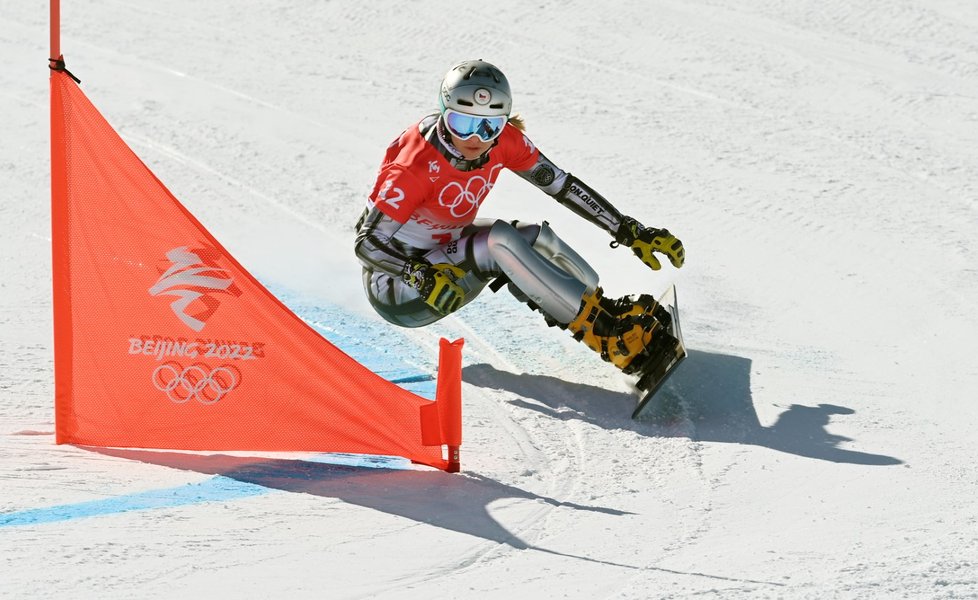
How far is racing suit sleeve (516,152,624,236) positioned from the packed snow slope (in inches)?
27.6

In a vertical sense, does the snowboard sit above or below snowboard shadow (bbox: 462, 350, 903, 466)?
above

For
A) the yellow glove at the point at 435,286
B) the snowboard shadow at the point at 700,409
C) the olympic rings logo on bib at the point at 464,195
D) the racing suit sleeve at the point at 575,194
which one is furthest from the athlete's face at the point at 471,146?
the snowboard shadow at the point at 700,409

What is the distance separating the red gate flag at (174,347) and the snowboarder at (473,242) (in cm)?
85

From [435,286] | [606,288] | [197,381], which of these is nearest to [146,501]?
[197,381]

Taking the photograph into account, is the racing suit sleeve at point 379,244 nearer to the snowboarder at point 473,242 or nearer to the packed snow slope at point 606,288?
the snowboarder at point 473,242

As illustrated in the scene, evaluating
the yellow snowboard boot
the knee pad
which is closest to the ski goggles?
the knee pad

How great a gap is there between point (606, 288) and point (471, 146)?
1.69m

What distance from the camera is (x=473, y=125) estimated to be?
21.4 ft

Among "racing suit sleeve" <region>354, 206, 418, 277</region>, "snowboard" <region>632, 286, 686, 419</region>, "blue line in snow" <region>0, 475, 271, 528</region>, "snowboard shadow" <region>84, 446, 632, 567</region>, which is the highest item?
"racing suit sleeve" <region>354, 206, 418, 277</region>

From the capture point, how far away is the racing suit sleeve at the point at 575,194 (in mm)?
7102

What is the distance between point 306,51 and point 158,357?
6275mm

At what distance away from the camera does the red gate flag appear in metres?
5.54

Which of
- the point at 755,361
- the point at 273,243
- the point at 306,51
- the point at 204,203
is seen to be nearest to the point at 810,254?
the point at 755,361

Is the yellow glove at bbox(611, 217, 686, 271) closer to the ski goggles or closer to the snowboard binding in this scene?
the snowboard binding
